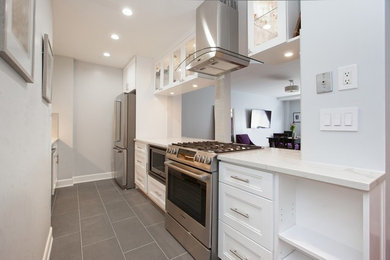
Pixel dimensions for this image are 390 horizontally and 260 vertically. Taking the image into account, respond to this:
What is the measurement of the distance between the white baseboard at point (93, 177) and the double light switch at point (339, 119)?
4.00m

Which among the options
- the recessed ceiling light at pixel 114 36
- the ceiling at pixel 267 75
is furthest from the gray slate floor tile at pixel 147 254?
the ceiling at pixel 267 75

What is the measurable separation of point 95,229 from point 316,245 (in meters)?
2.08

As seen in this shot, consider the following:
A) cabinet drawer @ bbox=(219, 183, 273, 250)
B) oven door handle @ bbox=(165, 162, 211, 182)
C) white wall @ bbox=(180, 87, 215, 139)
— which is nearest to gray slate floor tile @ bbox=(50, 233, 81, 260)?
oven door handle @ bbox=(165, 162, 211, 182)

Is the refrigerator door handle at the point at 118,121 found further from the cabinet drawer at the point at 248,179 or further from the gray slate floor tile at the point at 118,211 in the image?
the cabinet drawer at the point at 248,179

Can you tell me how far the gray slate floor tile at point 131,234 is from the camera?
1.76 metres

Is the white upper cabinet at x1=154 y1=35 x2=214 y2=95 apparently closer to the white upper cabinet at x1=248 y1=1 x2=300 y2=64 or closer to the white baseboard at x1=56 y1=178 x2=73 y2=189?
the white upper cabinet at x1=248 y1=1 x2=300 y2=64

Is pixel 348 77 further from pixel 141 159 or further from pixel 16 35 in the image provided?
pixel 141 159

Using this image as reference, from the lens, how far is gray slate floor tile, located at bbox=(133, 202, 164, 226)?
2.17 meters

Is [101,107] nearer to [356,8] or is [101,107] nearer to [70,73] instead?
[70,73]

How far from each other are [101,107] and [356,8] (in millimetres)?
4121

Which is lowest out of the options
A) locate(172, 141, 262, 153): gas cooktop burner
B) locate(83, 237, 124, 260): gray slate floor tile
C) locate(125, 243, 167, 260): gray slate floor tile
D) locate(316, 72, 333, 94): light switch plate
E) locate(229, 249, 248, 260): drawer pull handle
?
locate(125, 243, 167, 260): gray slate floor tile

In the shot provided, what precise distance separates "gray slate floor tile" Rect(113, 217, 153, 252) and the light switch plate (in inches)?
76.3

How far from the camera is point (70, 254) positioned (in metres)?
1.61

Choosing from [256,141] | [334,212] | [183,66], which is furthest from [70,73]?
[256,141]
